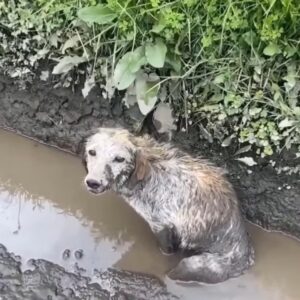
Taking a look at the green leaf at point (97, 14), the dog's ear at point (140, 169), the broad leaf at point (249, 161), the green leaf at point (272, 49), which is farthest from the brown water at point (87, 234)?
the green leaf at point (272, 49)

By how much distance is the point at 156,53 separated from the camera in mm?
4535

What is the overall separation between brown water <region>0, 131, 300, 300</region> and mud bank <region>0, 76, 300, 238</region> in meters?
0.14

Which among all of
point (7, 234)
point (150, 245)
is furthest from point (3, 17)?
point (150, 245)

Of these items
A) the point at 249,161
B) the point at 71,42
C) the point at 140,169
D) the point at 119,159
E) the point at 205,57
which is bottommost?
the point at 249,161

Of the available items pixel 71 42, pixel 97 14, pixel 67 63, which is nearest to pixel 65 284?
pixel 67 63

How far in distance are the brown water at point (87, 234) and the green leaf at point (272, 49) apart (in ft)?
4.23

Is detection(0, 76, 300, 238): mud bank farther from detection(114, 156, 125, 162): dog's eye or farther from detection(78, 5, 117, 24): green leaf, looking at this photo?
detection(78, 5, 117, 24): green leaf

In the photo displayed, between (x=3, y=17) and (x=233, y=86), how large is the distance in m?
1.81

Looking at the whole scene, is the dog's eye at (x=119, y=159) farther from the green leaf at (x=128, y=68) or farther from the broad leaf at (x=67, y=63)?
the broad leaf at (x=67, y=63)

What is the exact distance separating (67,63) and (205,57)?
1011 millimetres

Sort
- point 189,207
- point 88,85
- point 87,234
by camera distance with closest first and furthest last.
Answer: point 189,207 < point 87,234 < point 88,85

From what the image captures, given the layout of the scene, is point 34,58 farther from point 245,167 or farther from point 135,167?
point 245,167

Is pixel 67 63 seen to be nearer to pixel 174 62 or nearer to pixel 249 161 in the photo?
pixel 174 62

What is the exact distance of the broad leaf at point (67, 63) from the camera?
16.0ft
